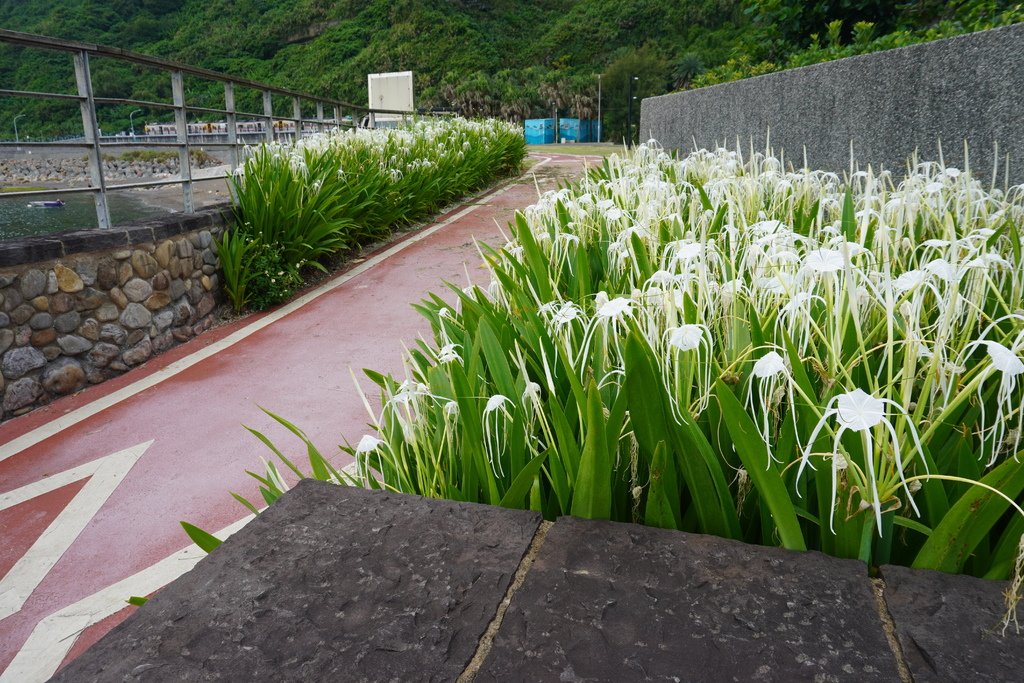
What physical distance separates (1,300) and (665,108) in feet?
30.9

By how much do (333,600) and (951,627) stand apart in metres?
0.91

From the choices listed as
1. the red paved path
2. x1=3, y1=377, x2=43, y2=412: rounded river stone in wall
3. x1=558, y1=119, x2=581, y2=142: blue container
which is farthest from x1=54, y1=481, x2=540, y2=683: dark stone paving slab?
x1=558, y1=119, x2=581, y2=142: blue container

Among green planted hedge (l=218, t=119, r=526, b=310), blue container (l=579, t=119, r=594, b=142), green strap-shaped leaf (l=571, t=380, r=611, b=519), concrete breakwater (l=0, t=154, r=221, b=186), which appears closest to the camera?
green strap-shaped leaf (l=571, t=380, r=611, b=519)

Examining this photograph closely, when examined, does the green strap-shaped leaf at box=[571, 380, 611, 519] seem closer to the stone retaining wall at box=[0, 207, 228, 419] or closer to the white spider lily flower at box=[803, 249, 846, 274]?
the white spider lily flower at box=[803, 249, 846, 274]

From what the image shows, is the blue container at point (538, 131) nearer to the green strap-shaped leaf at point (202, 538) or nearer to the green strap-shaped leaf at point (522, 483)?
the green strap-shaped leaf at point (202, 538)

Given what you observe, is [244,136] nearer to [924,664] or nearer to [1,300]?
[1,300]

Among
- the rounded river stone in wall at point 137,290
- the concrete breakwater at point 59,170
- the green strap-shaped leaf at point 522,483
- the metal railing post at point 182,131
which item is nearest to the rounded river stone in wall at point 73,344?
the rounded river stone in wall at point 137,290

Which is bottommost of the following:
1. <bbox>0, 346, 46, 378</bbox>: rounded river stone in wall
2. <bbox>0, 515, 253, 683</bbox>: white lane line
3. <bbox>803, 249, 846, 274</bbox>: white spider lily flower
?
<bbox>0, 515, 253, 683</bbox>: white lane line

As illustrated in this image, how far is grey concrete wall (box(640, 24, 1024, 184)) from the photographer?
3.96 metres

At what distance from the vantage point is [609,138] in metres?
49.2

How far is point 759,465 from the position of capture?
1.20m

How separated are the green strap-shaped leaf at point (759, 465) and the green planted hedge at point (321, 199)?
6.02 metres

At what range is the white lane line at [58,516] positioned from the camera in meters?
2.95

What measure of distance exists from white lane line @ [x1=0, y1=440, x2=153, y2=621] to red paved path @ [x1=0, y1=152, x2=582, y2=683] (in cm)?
4
